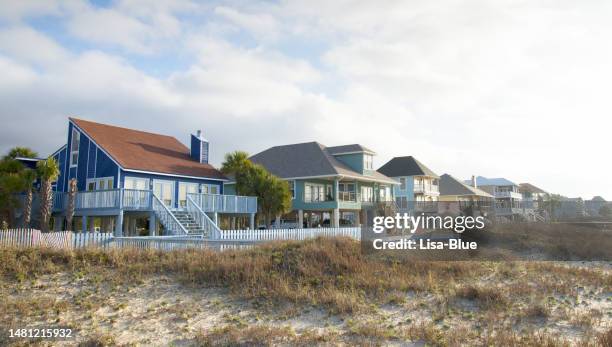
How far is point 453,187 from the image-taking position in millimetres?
75500

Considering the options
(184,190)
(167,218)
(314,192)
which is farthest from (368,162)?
(167,218)

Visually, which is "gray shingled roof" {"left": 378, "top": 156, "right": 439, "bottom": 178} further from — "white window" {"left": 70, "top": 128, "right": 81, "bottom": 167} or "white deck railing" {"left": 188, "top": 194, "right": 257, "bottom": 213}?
"white window" {"left": 70, "top": 128, "right": 81, "bottom": 167}

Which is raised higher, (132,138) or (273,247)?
(132,138)

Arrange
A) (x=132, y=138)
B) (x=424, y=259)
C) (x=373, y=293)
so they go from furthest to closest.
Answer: (x=132, y=138) < (x=424, y=259) < (x=373, y=293)

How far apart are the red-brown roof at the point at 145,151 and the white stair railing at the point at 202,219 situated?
4205mm

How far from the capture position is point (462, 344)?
9.77 m

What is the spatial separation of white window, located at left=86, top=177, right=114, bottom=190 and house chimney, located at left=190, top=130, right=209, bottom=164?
27.3 ft

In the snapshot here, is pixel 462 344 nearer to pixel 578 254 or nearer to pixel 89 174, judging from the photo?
pixel 578 254

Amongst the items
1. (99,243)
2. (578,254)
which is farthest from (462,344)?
(578,254)

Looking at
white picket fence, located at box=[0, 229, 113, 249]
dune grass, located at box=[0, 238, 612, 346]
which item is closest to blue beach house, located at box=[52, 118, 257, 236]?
white picket fence, located at box=[0, 229, 113, 249]

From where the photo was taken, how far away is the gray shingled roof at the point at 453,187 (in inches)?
2904

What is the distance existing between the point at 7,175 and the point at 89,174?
4.56 meters

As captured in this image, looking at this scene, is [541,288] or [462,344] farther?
[541,288]

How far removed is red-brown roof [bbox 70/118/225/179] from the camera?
30.3 m
